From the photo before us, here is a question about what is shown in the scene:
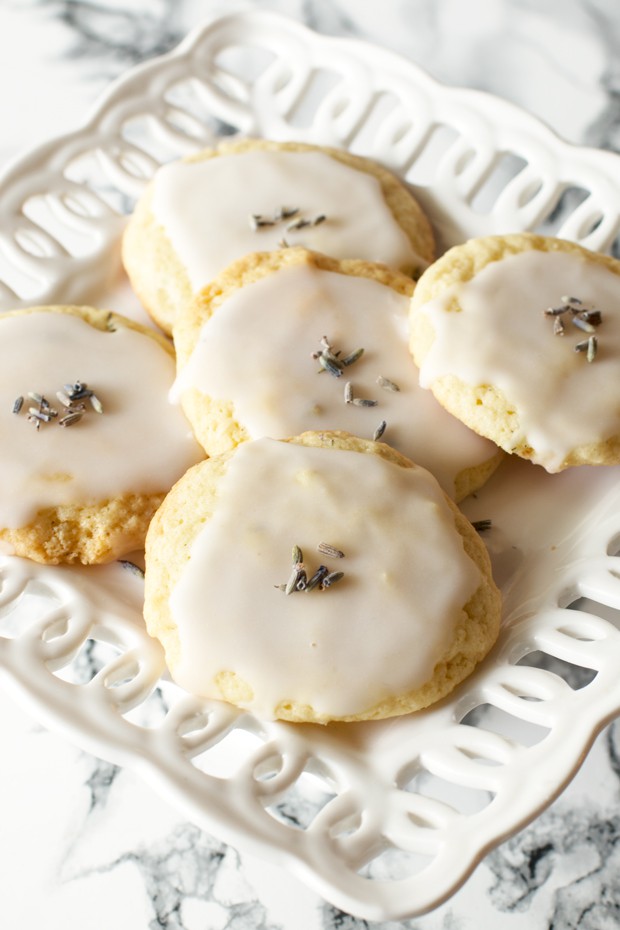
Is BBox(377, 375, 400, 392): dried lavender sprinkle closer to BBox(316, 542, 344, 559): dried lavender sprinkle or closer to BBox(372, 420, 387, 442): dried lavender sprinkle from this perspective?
BBox(372, 420, 387, 442): dried lavender sprinkle

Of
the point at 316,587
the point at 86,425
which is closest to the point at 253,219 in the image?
the point at 86,425

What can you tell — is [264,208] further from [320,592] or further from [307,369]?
[320,592]

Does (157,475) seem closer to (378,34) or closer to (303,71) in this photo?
(303,71)

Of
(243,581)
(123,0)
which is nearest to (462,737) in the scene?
(243,581)

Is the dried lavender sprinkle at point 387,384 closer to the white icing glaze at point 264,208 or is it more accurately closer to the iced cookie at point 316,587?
the iced cookie at point 316,587

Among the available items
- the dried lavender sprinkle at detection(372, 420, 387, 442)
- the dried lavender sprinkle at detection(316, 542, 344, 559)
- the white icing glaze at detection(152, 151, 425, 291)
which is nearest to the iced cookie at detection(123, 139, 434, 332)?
the white icing glaze at detection(152, 151, 425, 291)

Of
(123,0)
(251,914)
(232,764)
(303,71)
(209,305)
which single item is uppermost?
(303,71)
